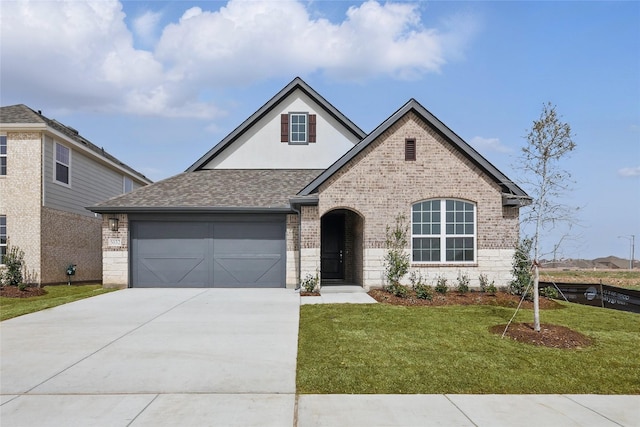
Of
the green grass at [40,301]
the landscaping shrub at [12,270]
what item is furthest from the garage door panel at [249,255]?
the landscaping shrub at [12,270]

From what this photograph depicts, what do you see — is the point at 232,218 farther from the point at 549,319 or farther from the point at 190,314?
the point at 549,319

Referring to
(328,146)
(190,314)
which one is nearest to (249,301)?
(190,314)

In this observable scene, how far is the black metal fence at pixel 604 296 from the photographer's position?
42.9 feet

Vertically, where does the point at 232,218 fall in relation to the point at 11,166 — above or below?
below

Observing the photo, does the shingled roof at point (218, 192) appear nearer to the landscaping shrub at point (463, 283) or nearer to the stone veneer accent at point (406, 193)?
the stone veneer accent at point (406, 193)

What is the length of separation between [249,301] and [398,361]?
6644mm

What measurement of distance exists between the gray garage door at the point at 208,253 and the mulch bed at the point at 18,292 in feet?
10.4

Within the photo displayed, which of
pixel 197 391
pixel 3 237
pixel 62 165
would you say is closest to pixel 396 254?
pixel 197 391

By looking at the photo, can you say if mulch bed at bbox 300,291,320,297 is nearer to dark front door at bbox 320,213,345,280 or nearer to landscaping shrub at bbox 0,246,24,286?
dark front door at bbox 320,213,345,280

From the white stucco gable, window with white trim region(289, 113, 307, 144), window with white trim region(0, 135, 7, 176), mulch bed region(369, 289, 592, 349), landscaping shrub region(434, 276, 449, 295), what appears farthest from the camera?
window with white trim region(289, 113, 307, 144)

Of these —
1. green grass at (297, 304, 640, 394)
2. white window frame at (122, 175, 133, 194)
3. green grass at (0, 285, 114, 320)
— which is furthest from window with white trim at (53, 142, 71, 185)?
green grass at (297, 304, 640, 394)

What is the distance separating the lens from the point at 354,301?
12320mm

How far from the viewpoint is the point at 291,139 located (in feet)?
64.7

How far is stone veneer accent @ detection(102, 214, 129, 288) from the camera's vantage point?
51.0 ft
